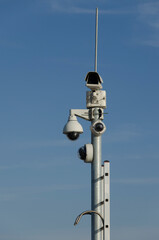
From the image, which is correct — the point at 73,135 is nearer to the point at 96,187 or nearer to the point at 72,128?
the point at 72,128

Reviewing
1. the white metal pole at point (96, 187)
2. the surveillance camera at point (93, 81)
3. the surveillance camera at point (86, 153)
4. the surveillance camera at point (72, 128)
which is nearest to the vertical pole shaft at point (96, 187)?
the white metal pole at point (96, 187)

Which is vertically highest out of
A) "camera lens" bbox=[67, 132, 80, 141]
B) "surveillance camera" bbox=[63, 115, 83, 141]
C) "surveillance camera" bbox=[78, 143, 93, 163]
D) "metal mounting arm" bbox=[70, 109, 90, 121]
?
"metal mounting arm" bbox=[70, 109, 90, 121]

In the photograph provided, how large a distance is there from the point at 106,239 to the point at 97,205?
45.6 inches

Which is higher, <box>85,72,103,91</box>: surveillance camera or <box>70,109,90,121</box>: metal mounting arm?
<box>85,72,103,91</box>: surveillance camera

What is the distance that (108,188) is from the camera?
53.0 ft

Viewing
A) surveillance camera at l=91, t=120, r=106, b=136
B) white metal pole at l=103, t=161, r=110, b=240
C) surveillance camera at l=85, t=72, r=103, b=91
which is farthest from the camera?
surveillance camera at l=85, t=72, r=103, b=91

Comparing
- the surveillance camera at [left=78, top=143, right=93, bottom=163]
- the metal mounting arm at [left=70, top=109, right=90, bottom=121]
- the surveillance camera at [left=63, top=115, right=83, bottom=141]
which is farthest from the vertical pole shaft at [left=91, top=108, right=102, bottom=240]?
the metal mounting arm at [left=70, top=109, right=90, bottom=121]

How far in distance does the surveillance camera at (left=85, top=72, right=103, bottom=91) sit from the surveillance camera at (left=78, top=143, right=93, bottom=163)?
2.09 m

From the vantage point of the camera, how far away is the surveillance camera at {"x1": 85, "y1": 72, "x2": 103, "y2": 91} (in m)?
16.9

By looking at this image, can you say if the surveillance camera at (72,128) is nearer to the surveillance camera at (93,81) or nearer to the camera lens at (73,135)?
the camera lens at (73,135)

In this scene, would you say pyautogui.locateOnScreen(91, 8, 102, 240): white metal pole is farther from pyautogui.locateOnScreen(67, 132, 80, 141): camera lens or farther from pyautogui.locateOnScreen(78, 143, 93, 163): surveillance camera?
pyautogui.locateOnScreen(67, 132, 80, 141): camera lens

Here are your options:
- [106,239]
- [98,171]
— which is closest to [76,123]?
[98,171]

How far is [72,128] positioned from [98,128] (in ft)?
3.24

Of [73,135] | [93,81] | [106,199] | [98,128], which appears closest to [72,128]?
[73,135]
